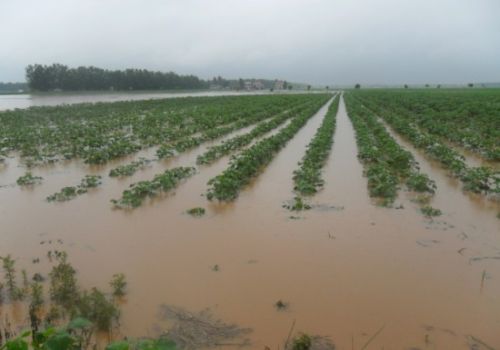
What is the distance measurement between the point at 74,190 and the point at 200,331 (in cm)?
605

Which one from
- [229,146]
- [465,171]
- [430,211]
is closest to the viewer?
[430,211]

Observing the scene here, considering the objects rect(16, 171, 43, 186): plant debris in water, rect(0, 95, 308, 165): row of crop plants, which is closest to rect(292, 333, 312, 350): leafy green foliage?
rect(16, 171, 43, 186): plant debris in water

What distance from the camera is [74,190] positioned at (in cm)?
889

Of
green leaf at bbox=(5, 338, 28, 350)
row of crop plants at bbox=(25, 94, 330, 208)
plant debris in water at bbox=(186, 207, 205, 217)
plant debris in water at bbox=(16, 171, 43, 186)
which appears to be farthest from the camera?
plant debris in water at bbox=(16, 171, 43, 186)

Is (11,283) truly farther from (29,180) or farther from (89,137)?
(89,137)

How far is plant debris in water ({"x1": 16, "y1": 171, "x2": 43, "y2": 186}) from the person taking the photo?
980cm

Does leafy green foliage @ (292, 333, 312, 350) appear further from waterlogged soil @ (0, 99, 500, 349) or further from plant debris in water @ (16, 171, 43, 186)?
plant debris in water @ (16, 171, 43, 186)

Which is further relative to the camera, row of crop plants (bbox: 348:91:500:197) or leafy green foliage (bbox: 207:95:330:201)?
row of crop plants (bbox: 348:91:500:197)

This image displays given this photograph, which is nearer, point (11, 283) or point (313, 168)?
point (11, 283)

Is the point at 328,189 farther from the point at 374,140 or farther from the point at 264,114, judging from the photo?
the point at 264,114

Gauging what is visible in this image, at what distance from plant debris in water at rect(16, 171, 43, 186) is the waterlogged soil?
0.58 m

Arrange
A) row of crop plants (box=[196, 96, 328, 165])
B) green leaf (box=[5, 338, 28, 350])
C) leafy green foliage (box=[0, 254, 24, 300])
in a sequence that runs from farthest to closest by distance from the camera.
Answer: row of crop plants (box=[196, 96, 328, 165]) → leafy green foliage (box=[0, 254, 24, 300]) → green leaf (box=[5, 338, 28, 350])

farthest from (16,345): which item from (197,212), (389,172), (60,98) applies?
(60,98)

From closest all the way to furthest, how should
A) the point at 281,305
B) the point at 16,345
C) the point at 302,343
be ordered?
the point at 16,345 → the point at 302,343 → the point at 281,305
